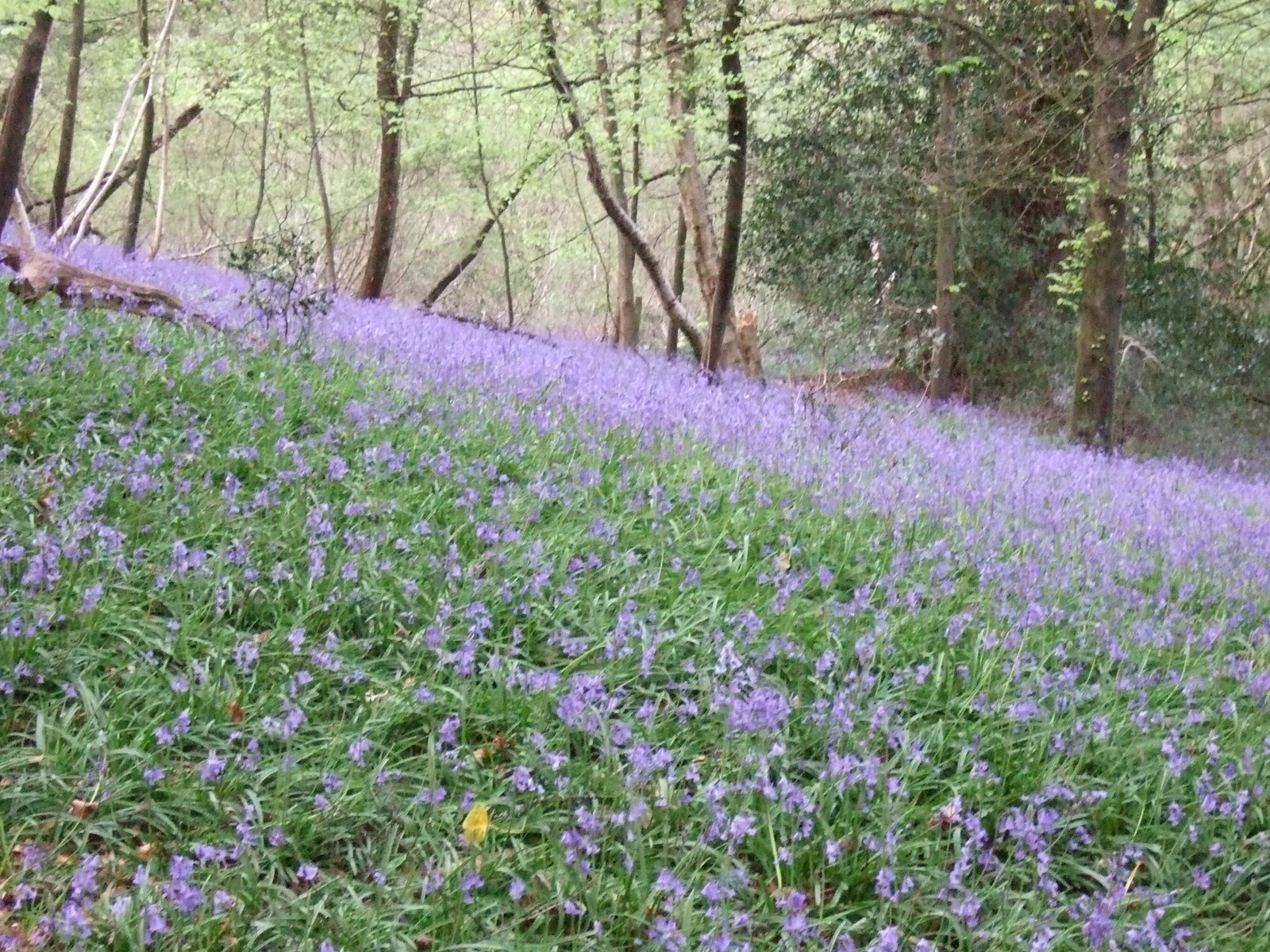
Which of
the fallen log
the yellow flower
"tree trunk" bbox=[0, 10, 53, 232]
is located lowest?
the yellow flower

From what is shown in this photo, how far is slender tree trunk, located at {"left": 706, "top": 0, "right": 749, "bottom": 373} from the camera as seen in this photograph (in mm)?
10141

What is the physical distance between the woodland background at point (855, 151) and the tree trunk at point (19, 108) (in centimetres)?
136

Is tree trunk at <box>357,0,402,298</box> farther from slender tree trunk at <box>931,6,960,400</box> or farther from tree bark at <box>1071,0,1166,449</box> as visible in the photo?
tree bark at <box>1071,0,1166,449</box>

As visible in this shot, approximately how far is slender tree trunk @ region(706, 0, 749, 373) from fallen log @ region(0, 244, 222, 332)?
220 inches

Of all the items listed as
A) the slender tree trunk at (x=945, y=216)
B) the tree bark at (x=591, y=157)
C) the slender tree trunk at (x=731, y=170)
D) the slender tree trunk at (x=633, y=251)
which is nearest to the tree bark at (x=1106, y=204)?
the slender tree trunk at (x=945, y=216)

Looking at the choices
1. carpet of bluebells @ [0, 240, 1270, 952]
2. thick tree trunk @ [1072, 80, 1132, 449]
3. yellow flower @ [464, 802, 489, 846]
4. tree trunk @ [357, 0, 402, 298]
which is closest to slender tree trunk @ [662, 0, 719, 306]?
tree trunk @ [357, 0, 402, 298]

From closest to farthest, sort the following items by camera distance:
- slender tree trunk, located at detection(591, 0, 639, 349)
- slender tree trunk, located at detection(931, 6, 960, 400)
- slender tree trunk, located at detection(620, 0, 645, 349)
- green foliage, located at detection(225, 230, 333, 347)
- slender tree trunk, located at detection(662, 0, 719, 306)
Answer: green foliage, located at detection(225, 230, 333, 347)
slender tree trunk, located at detection(591, 0, 639, 349)
slender tree trunk, located at detection(662, 0, 719, 306)
slender tree trunk, located at detection(931, 6, 960, 400)
slender tree trunk, located at detection(620, 0, 645, 349)

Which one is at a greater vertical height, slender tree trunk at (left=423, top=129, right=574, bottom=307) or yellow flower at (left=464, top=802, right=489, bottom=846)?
slender tree trunk at (left=423, top=129, right=574, bottom=307)

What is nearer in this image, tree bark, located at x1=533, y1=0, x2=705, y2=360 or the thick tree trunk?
the thick tree trunk

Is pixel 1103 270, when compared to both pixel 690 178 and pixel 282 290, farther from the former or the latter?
pixel 282 290

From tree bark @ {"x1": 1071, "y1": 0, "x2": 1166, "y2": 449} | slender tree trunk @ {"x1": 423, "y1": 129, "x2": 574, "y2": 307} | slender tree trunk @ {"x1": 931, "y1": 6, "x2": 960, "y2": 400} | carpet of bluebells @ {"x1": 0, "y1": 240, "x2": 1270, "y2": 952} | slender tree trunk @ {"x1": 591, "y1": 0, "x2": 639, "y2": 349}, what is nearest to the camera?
carpet of bluebells @ {"x1": 0, "y1": 240, "x2": 1270, "y2": 952}

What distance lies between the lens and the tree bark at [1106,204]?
1012 cm

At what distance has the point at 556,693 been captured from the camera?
11.0ft

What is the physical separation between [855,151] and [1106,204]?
20.9 feet
